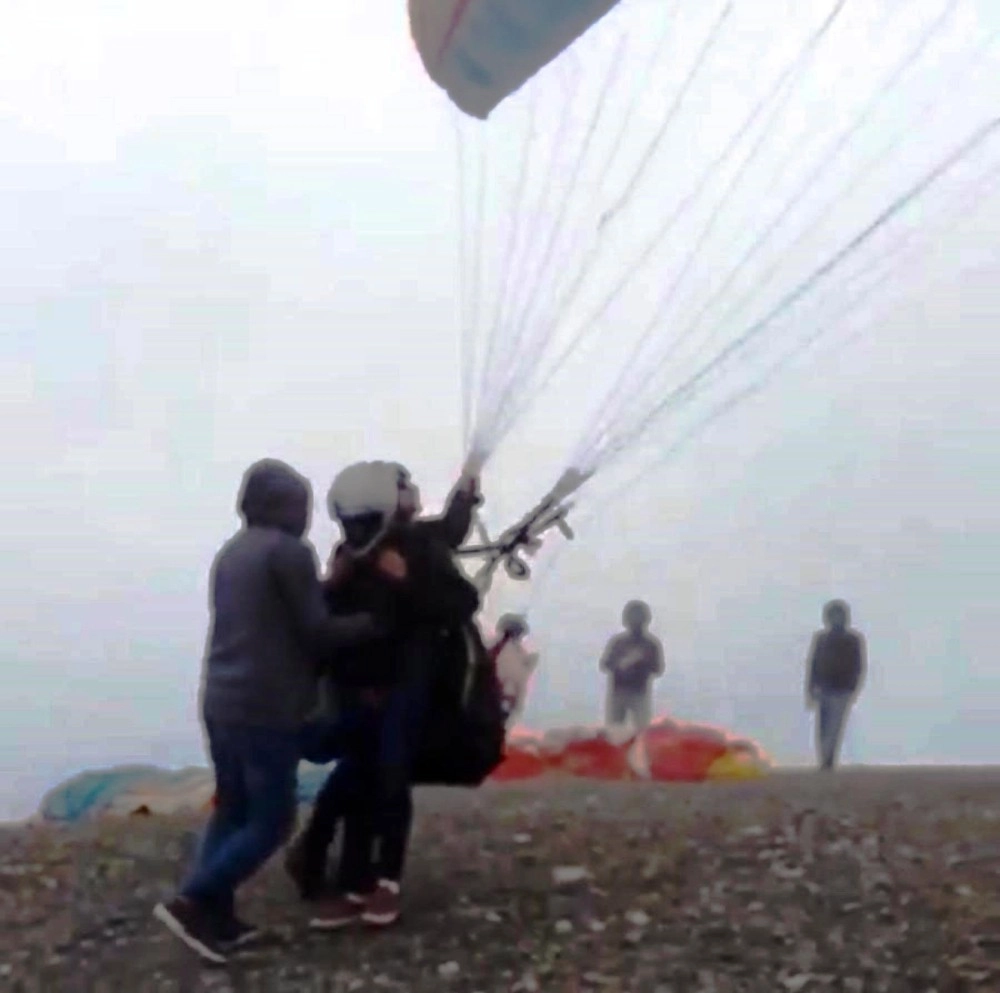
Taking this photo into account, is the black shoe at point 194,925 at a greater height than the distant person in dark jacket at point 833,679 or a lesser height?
lesser

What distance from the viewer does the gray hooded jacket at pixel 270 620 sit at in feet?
22.6

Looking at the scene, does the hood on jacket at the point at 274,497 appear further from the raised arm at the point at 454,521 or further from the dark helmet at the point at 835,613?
the dark helmet at the point at 835,613

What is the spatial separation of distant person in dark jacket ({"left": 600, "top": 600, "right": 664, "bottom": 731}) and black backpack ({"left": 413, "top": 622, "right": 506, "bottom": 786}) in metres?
7.82

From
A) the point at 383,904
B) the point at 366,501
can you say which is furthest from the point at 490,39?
the point at 383,904

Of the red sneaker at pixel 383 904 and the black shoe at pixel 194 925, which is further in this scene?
the red sneaker at pixel 383 904

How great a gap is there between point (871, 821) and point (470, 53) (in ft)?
13.6

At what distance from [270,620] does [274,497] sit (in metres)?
0.43

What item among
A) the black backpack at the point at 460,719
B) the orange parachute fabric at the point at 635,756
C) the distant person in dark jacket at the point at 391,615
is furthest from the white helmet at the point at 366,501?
the orange parachute fabric at the point at 635,756

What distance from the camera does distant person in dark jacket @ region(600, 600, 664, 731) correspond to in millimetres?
15031

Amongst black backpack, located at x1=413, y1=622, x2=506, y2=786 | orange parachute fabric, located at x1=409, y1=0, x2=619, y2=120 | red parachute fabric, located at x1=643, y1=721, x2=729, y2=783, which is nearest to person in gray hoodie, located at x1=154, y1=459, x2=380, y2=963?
black backpack, located at x1=413, y1=622, x2=506, y2=786

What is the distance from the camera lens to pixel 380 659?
7.14 meters

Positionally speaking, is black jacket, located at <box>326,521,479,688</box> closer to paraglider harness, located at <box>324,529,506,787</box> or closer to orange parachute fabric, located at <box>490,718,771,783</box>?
paraglider harness, located at <box>324,529,506,787</box>

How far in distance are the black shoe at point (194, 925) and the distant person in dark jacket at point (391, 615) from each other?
40 centimetres

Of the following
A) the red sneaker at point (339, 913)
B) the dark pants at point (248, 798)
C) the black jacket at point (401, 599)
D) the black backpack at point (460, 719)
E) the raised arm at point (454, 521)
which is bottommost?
the red sneaker at point (339, 913)
